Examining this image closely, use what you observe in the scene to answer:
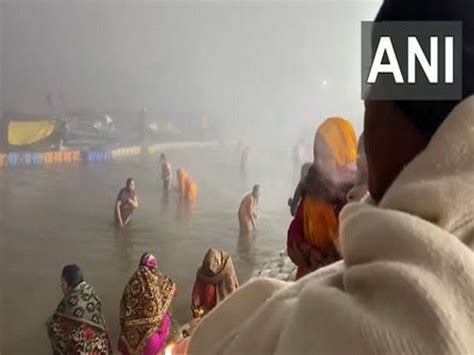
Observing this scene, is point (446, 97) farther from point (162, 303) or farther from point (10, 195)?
point (10, 195)

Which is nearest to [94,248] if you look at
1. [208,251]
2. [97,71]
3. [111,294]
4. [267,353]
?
[111,294]

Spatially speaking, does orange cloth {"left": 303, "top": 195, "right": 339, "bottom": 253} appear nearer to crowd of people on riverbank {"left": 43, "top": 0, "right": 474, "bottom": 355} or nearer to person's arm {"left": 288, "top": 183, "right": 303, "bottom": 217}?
person's arm {"left": 288, "top": 183, "right": 303, "bottom": 217}

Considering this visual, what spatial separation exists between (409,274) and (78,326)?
0.87 meters

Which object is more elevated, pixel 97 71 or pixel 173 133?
pixel 97 71

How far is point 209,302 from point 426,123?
85 cm

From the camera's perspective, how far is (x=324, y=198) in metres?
1.12

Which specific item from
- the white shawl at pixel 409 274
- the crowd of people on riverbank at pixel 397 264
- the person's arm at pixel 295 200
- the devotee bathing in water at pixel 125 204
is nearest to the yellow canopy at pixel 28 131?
the devotee bathing in water at pixel 125 204

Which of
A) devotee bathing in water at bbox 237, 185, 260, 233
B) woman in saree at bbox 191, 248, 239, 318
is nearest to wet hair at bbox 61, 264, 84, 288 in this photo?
woman in saree at bbox 191, 248, 239, 318

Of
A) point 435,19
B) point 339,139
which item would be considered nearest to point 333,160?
point 339,139

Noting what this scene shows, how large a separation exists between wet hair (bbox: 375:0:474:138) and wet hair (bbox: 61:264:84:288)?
34.0 inches

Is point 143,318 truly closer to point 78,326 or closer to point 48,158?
point 78,326

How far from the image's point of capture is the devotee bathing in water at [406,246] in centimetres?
34

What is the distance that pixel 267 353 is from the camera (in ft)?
1.34

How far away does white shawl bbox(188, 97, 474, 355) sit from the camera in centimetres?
34
